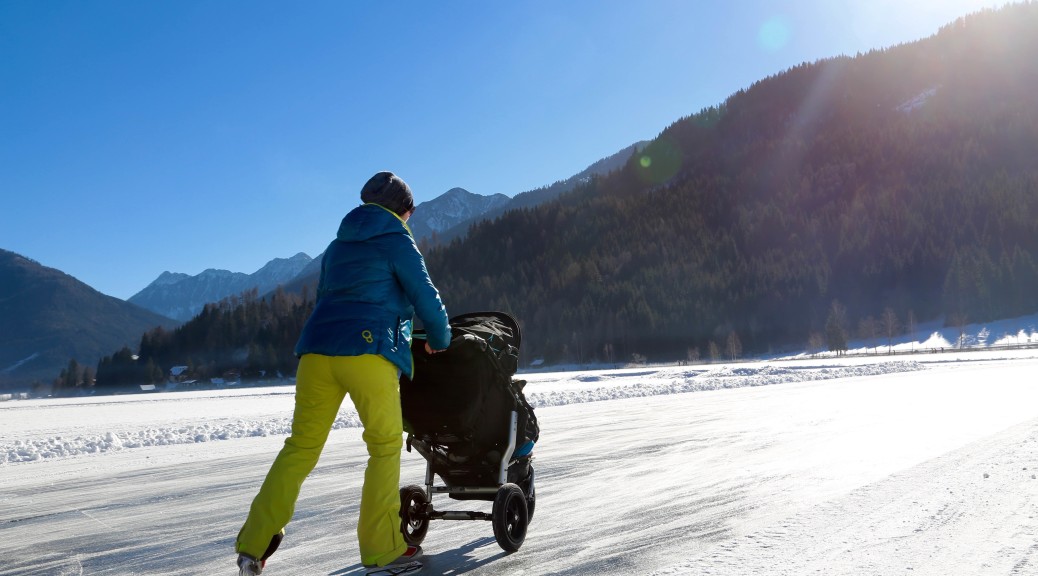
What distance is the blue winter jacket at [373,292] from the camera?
10.3 ft

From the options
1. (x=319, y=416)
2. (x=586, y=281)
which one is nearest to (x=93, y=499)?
(x=319, y=416)

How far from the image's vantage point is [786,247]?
140125mm

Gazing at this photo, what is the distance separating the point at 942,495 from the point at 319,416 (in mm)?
3880

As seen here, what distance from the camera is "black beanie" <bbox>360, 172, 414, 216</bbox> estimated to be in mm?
3365

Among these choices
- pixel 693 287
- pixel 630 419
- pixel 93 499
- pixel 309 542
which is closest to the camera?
pixel 309 542

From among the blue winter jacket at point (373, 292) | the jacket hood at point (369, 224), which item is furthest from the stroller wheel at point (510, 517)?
the jacket hood at point (369, 224)

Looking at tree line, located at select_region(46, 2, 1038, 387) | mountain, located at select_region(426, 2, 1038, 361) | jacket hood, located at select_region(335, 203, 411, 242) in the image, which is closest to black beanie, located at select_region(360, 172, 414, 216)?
jacket hood, located at select_region(335, 203, 411, 242)

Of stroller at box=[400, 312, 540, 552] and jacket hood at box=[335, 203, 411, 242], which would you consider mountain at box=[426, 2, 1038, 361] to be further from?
jacket hood at box=[335, 203, 411, 242]

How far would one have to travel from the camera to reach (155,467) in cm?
815

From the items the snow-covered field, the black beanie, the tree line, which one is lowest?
the snow-covered field

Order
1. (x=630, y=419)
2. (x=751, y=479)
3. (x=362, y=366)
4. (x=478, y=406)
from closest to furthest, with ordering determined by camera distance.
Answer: (x=362, y=366), (x=478, y=406), (x=751, y=479), (x=630, y=419)

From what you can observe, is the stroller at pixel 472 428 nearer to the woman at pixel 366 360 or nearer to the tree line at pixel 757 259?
the woman at pixel 366 360

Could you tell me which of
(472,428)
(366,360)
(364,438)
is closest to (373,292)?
(366,360)

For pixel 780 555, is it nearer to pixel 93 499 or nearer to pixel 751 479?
pixel 751 479
